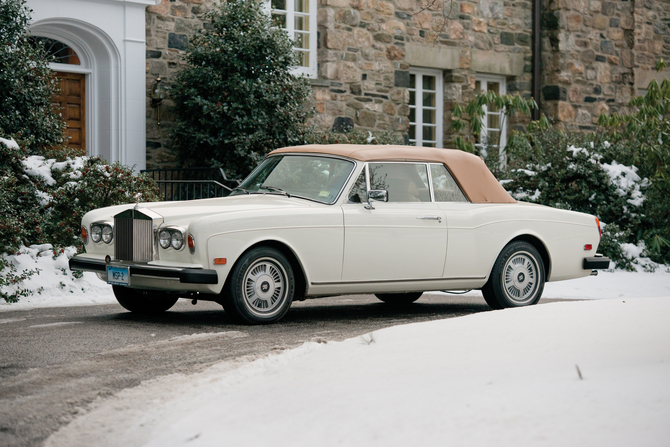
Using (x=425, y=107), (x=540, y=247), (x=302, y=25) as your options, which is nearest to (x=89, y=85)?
(x=302, y=25)

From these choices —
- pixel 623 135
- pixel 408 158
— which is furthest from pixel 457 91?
pixel 408 158

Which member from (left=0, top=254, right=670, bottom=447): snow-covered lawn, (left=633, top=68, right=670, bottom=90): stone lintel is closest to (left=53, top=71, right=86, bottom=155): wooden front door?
(left=0, top=254, right=670, bottom=447): snow-covered lawn

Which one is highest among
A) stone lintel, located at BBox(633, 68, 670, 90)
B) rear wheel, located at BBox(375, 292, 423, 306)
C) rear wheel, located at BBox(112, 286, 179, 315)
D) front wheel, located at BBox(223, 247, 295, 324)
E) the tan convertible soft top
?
stone lintel, located at BBox(633, 68, 670, 90)

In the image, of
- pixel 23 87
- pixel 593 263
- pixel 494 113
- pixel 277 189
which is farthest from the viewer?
pixel 494 113

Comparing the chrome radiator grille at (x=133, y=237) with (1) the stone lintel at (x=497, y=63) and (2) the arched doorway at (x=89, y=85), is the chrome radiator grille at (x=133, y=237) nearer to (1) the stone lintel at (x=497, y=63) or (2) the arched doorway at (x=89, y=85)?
(2) the arched doorway at (x=89, y=85)

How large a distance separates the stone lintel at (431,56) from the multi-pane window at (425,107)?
0.39m

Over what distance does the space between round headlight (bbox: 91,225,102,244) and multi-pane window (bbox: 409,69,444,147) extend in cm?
1190

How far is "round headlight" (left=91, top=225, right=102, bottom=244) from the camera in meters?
7.50

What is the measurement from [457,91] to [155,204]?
12.5m

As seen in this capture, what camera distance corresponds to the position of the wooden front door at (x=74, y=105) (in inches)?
574

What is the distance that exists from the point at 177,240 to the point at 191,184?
7326 mm

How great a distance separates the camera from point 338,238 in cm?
741

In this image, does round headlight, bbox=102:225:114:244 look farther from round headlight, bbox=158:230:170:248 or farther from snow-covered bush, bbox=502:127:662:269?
snow-covered bush, bbox=502:127:662:269

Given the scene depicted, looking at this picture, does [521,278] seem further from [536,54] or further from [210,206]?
[536,54]
